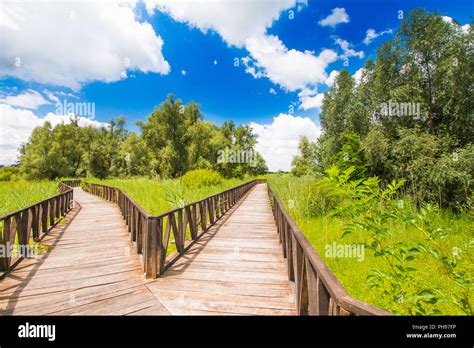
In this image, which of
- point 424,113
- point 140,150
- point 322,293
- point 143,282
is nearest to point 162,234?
point 143,282

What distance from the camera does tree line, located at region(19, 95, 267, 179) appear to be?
30.0 m

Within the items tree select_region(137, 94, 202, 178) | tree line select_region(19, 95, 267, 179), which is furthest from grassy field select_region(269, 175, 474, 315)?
tree select_region(137, 94, 202, 178)

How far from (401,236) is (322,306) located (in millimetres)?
5548

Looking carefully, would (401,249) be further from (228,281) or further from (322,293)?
(228,281)

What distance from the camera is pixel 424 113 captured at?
13.3 m

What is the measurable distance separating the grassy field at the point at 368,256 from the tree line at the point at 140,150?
65.5ft

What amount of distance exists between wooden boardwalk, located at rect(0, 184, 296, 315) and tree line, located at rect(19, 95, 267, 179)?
A: 20.3 metres

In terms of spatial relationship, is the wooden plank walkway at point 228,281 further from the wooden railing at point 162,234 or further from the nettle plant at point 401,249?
the nettle plant at point 401,249

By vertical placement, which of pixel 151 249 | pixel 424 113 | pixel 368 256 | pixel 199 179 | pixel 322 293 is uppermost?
pixel 424 113

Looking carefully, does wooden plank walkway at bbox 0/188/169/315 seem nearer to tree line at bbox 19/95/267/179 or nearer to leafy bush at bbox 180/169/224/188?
leafy bush at bbox 180/169/224/188

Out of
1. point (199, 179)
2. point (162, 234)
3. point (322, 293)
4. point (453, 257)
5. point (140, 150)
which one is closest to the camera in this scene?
point (322, 293)

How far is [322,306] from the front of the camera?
67.4 inches

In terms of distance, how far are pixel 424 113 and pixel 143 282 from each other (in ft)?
56.8

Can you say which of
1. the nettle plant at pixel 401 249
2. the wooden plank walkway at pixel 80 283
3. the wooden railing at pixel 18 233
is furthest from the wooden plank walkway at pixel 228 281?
the wooden railing at pixel 18 233
